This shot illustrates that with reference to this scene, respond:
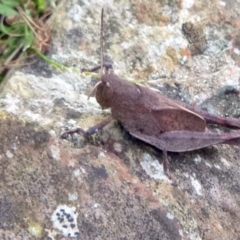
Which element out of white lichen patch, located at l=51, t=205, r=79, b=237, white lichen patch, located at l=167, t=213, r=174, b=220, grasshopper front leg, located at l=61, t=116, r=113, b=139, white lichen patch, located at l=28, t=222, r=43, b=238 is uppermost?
grasshopper front leg, located at l=61, t=116, r=113, b=139

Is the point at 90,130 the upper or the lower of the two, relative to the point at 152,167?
upper

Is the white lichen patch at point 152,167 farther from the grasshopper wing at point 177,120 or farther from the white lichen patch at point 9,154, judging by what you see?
the white lichen patch at point 9,154

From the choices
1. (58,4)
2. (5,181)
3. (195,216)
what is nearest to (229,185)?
(195,216)

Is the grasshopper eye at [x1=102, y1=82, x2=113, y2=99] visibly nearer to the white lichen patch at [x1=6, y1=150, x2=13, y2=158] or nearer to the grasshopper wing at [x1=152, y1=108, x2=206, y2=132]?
the grasshopper wing at [x1=152, y1=108, x2=206, y2=132]

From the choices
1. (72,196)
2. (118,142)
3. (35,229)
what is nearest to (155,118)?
(118,142)

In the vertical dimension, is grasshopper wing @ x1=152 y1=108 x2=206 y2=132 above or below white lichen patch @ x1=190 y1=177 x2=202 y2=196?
above

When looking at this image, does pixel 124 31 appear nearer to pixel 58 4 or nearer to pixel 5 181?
pixel 58 4

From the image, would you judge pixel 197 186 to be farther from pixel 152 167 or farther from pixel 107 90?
pixel 107 90

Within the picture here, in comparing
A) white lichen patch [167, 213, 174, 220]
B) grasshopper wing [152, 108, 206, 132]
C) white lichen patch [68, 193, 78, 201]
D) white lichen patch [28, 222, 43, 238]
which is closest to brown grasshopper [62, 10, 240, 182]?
grasshopper wing [152, 108, 206, 132]
